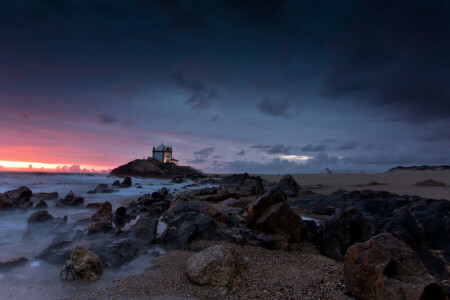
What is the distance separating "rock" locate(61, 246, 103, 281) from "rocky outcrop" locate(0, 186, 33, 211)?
914 centimetres

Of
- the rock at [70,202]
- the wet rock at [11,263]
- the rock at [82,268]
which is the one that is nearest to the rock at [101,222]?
the wet rock at [11,263]

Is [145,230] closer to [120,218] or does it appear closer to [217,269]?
[217,269]

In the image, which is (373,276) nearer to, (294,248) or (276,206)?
(294,248)

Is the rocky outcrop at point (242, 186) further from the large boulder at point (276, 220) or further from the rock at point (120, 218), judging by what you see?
the large boulder at point (276, 220)

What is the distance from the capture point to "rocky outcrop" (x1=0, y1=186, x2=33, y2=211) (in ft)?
35.3

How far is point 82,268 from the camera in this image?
4055mm

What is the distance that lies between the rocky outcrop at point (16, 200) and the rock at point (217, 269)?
1100 centimetres

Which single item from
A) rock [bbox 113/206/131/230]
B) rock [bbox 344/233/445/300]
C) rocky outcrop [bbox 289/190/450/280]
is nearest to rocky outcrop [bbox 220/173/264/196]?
rock [bbox 113/206/131/230]

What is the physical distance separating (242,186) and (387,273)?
13.4m

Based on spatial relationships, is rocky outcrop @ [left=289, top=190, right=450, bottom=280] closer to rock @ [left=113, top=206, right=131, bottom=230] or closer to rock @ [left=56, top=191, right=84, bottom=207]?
rock @ [left=113, top=206, right=131, bottom=230]

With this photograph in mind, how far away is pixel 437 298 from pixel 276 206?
3527mm

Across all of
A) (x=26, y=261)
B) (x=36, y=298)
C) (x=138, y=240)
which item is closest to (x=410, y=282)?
(x=36, y=298)

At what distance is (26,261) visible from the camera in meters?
4.91

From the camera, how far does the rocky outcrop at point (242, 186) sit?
49.8 ft
